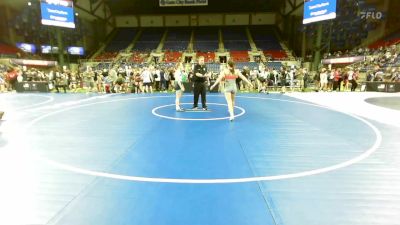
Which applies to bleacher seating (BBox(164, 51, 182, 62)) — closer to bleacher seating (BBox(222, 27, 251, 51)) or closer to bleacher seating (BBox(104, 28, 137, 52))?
bleacher seating (BBox(104, 28, 137, 52))

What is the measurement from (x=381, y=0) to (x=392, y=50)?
8.26 m

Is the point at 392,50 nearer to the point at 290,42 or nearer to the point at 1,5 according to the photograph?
the point at 290,42

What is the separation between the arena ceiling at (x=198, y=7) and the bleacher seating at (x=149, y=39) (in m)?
2.83

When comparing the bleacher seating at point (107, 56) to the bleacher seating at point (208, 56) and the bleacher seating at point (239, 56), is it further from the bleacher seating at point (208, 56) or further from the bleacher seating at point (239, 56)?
the bleacher seating at point (239, 56)

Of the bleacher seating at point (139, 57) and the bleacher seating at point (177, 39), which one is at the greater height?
the bleacher seating at point (177, 39)

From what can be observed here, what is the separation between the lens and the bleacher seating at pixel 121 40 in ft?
127

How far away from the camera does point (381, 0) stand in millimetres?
26844

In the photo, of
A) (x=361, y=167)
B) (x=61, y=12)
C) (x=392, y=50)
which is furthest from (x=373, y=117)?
(x=61, y=12)

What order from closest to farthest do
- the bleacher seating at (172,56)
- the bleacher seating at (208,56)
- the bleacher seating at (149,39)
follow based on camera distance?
the bleacher seating at (208,56), the bleacher seating at (172,56), the bleacher seating at (149,39)

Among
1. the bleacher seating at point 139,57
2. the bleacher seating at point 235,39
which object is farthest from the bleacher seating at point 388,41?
the bleacher seating at point 139,57

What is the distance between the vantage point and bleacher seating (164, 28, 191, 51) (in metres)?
38.8

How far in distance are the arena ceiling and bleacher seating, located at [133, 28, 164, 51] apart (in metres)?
2.83

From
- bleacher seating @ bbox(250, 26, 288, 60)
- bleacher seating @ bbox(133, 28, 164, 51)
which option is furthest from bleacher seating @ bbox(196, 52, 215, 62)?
bleacher seating @ bbox(133, 28, 164, 51)

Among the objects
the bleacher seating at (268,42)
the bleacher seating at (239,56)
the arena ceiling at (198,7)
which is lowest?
the bleacher seating at (239,56)
